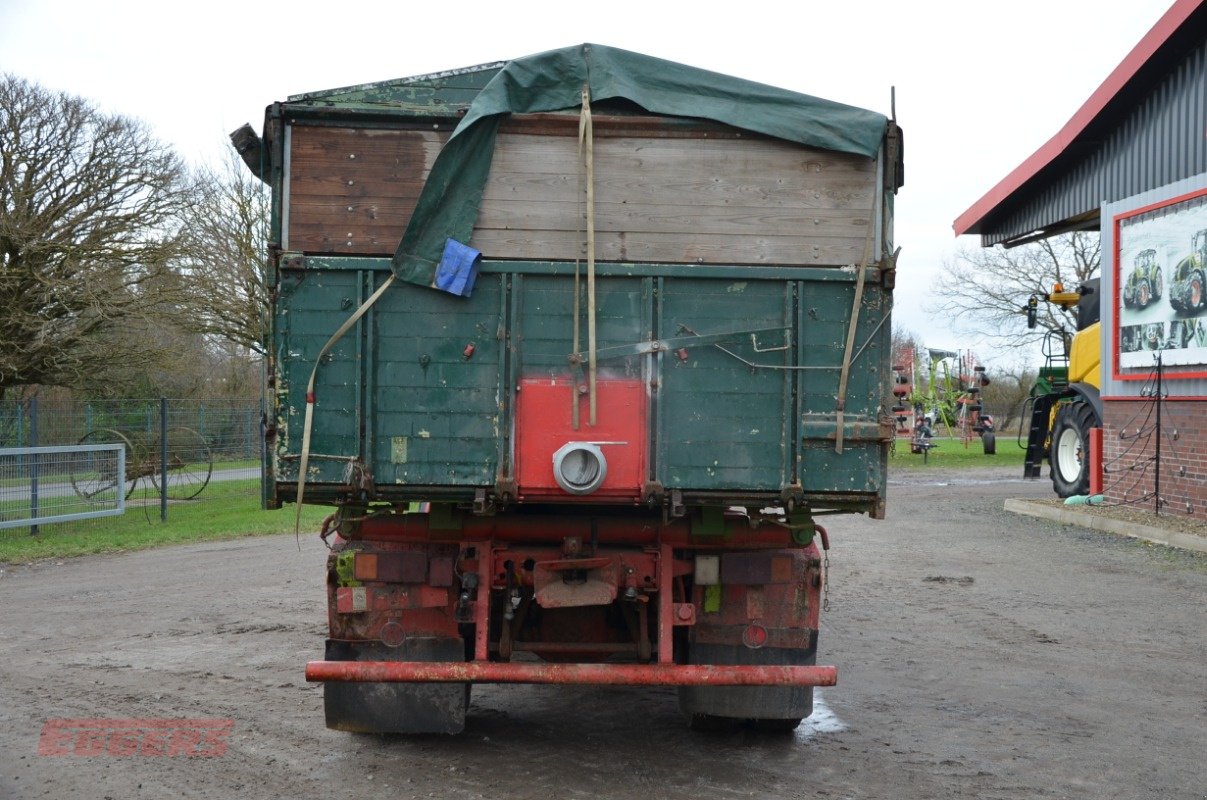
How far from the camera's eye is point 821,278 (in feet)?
17.7

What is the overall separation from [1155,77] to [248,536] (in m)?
13.7

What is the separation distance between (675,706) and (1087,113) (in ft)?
43.2

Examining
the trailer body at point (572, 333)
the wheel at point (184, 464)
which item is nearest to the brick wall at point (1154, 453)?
the trailer body at point (572, 333)

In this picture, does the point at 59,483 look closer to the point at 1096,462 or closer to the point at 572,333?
the point at 572,333

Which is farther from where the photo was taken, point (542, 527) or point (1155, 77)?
point (1155, 77)

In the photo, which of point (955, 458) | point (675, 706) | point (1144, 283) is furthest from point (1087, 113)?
point (955, 458)

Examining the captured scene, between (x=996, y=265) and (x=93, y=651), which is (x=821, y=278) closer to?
(x=93, y=651)

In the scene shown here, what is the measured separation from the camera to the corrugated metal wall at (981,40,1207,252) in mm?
14867

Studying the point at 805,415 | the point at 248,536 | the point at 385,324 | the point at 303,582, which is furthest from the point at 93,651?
the point at 248,536

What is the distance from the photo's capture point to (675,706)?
7008 millimetres

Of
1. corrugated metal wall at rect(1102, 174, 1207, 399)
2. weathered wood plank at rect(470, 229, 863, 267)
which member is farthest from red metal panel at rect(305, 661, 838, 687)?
corrugated metal wall at rect(1102, 174, 1207, 399)

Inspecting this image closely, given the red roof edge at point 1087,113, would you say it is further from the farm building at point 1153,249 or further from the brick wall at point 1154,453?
the brick wall at point 1154,453

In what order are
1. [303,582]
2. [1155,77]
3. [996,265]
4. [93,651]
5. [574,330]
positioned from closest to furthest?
[574,330]
[93,651]
[303,582]
[1155,77]
[996,265]

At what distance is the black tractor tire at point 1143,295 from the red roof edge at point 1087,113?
2548mm
